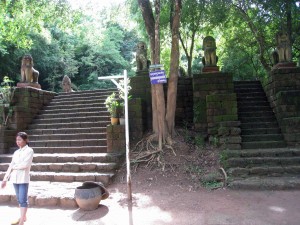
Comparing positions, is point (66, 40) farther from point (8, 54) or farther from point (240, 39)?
point (240, 39)

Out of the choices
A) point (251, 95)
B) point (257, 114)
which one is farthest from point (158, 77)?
point (251, 95)

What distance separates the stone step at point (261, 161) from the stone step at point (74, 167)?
2.90 meters

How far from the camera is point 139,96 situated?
935cm

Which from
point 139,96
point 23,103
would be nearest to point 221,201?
point 139,96

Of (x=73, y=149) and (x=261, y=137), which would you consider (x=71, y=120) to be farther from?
(x=261, y=137)

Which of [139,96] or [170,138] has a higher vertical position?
[139,96]

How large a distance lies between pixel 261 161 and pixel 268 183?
3.18 feet

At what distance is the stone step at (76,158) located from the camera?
23.6 ft

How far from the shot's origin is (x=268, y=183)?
5.79 m

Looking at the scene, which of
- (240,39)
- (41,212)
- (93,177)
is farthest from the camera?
(240,39)

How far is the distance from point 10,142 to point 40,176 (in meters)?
2.52

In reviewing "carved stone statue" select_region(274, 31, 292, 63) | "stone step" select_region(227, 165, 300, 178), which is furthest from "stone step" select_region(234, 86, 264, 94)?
"stone step" select_region(227, 165, 300, 178)

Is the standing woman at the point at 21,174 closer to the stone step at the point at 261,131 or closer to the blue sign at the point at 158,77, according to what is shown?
the blue sign at the point at 158,77

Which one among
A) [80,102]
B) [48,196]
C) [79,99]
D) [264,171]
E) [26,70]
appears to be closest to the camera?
[48,196]
